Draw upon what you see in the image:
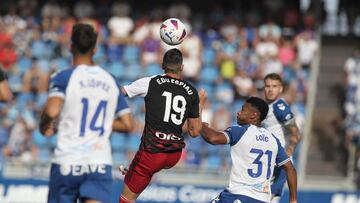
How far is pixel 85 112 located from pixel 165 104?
91.1 inches

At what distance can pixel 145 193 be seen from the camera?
16.8 metres

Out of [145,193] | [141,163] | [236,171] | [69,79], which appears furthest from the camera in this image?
[145,193]

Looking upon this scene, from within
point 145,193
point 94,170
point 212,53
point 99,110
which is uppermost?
point 212,53

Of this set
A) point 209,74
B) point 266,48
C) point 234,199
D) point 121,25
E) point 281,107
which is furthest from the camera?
point 121,25

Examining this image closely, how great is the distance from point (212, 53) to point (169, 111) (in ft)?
38.2

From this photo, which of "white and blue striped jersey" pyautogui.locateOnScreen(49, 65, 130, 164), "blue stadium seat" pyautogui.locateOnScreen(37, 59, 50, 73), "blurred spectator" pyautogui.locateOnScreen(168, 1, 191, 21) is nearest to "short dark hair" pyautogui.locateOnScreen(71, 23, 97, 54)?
"white and blue striped jersey" pyautogui.locateOnScreen(49, 65, 130, 164)

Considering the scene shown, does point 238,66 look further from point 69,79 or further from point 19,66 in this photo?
point 69,79

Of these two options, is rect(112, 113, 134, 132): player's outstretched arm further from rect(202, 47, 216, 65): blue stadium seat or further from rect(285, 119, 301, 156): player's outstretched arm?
rect(202, 47, 216, 65): blue stadium seat

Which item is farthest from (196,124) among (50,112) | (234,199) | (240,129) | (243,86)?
(243,86)

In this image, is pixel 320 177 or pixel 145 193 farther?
pixel 320 177

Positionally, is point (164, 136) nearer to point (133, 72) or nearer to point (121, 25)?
point (133, 72)

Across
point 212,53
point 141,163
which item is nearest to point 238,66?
point 212,53

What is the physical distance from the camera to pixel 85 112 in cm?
802

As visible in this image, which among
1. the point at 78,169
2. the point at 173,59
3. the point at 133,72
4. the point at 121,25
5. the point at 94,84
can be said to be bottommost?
the point at 78,169
